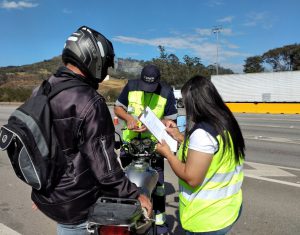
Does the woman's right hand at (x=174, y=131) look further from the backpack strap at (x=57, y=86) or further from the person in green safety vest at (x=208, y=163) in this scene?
the backpack strap at (x=57, y=86)

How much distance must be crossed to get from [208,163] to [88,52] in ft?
3.47

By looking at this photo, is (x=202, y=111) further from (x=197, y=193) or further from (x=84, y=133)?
(x=84, y=133)

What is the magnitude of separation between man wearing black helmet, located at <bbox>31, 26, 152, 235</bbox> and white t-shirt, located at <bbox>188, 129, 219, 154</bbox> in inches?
19.7

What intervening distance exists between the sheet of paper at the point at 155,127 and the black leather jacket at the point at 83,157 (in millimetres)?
698

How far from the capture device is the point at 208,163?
2.66 m

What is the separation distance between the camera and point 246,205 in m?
6.17

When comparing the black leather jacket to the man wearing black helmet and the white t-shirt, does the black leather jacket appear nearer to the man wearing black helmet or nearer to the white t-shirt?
the man wearing black helmet

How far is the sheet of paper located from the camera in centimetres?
298

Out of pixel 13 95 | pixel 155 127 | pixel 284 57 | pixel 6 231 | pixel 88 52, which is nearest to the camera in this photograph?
pixel 88 52

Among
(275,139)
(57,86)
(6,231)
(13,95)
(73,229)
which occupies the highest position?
(57,86)

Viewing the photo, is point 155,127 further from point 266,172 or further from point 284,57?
point 284,57

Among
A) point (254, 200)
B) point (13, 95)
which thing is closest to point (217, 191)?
point (254, 200)

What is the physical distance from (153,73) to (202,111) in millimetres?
1820

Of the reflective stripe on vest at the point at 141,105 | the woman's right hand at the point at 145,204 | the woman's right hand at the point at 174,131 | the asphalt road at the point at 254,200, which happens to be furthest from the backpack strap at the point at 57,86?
the asphalt road at the point at 254,200
